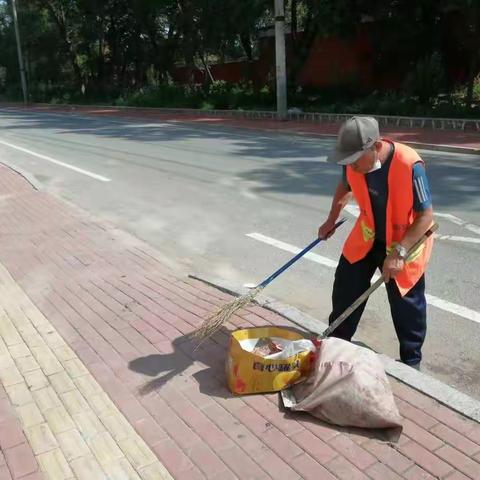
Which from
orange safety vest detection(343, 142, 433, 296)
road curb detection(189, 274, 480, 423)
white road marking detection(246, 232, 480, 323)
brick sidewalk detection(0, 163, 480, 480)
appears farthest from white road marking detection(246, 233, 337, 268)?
orange safety vest detection(343, 142, 433, 296)

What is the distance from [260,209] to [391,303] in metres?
4.87

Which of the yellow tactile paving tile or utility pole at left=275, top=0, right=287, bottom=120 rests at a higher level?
utility pole at left=275, top=0, right=287, bottom=120

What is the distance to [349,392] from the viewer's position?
3020mm

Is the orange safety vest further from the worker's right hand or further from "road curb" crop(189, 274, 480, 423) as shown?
"road curb" crop(189, 274, 480, 423)

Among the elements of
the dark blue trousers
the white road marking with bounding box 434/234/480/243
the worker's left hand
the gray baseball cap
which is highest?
the gray baseball cap

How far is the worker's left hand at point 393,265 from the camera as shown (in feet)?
10.5

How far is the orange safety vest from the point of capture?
323 cm

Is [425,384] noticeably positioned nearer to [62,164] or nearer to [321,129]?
[62,164]

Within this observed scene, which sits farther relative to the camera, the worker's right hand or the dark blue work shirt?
the worker's right hand

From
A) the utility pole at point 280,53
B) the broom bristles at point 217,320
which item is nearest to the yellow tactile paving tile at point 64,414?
the broom bristles at point 217,320

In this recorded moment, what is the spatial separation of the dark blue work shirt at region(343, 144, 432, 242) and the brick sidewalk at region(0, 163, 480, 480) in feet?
3.21

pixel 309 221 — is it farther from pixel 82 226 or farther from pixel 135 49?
pixel 135 49

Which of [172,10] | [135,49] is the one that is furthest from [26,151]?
[135,49]

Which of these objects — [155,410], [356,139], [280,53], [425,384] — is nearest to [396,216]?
[356,139]
